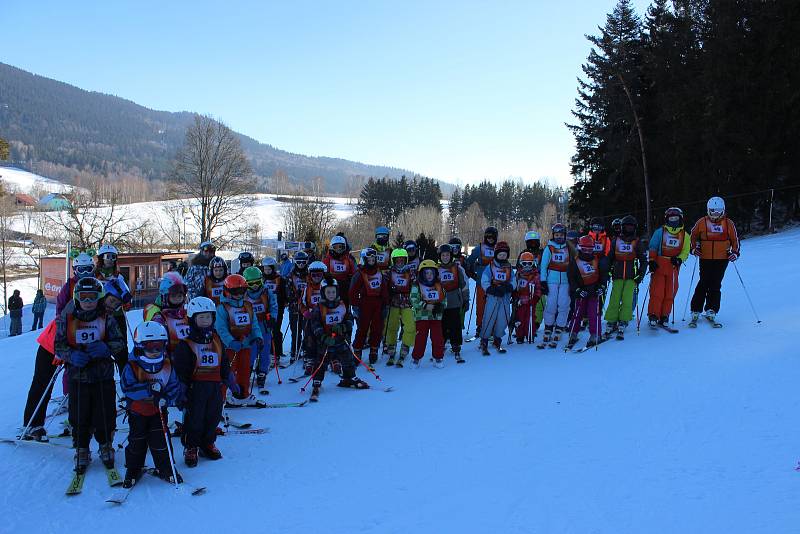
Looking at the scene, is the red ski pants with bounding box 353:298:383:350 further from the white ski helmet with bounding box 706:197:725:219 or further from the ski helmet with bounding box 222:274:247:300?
the white ski helmet with bounding box 706:197:725:219

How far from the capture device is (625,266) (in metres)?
8.80

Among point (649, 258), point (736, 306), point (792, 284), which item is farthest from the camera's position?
point (792, 284)

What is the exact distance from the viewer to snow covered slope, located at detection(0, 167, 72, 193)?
134 metres

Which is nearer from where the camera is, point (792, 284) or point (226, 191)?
point (792, 284)

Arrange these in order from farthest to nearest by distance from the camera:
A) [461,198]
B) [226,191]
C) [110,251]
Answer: [461,198], [226,191], [110,251]

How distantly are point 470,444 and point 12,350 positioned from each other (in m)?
11.6

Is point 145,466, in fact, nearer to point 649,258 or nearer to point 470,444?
point 470,444

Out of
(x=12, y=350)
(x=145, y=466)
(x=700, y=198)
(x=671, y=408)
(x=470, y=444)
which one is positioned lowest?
(x=12, y=350)

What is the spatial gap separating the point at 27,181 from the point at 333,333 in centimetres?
17189

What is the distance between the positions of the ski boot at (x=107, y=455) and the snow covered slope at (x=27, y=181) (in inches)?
5749

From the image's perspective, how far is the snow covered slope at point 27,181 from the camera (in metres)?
134

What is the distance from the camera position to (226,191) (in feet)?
150

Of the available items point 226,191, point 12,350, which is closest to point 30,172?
point 226,191

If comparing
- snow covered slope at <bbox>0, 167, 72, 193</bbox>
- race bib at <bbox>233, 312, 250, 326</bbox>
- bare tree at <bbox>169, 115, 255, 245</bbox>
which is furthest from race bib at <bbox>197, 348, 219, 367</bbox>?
snow covered slope at <bbox>0, 167, 72, 193</bbox>
